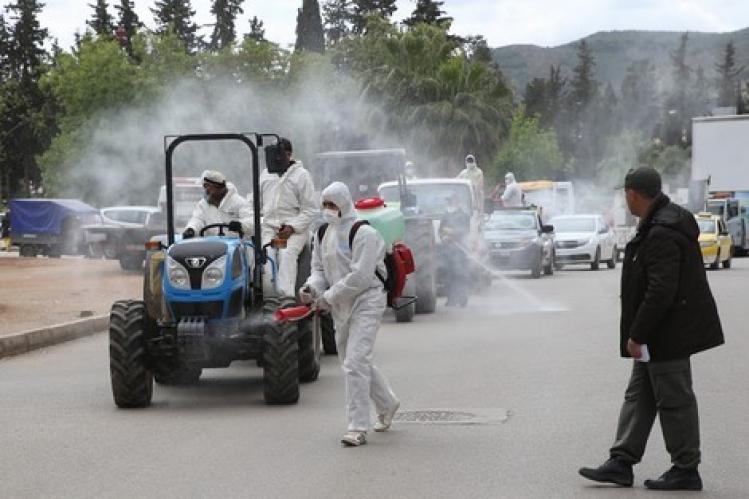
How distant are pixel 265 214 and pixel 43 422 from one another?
375 cm

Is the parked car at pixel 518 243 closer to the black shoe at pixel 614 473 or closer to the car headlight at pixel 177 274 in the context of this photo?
the car headlight at pixel 177 274

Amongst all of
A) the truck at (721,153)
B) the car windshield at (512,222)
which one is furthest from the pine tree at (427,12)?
the car windshield at (512,222)

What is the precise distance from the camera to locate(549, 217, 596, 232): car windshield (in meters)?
41.1

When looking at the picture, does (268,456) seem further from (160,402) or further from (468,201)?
(468,201)

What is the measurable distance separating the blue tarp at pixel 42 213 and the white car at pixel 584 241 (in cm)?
1946

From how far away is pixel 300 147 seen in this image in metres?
50.6

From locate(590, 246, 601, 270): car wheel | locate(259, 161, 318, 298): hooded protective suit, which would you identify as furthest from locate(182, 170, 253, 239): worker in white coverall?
locate(590, 246, 601, 270): car wheel

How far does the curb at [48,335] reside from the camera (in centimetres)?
1798

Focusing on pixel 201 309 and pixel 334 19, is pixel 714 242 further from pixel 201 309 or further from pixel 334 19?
pixel 334 19

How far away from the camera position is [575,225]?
41500mm

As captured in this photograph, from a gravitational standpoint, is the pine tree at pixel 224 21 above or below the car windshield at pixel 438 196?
above

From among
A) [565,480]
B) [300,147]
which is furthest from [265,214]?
[300,147]

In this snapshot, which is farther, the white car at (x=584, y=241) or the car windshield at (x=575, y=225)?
the car windshield at (x=575, y=225)

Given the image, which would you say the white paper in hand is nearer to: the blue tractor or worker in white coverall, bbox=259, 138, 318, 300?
the blue tractor
